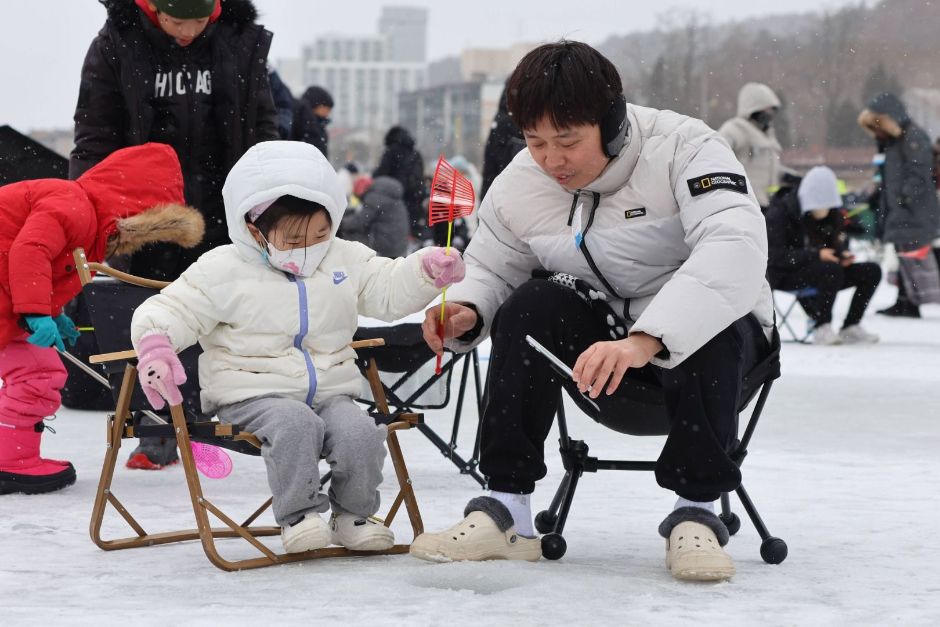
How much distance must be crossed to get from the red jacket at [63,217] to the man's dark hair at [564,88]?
62.8 inches

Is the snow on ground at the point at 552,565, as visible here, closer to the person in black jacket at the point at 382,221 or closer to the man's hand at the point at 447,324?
the man's hand at the point at 447,324

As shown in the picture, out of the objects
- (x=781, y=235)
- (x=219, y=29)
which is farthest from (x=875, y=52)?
(x=219, y=29)

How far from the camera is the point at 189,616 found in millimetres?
2367

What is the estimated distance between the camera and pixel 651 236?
281 cm

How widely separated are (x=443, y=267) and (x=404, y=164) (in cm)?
1038

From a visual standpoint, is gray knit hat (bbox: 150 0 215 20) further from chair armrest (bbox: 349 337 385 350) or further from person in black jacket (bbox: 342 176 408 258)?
person in black jacket (bbox: 342 176 408 258)

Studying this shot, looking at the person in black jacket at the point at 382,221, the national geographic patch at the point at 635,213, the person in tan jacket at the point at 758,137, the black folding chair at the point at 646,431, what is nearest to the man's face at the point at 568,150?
the national geographic patch at the point at 635,213

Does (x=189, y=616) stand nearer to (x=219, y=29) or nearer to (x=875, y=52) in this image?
(x=219, y=29)

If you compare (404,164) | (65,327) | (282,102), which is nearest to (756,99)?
(282,102)

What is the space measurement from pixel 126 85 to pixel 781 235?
5356 millimetres

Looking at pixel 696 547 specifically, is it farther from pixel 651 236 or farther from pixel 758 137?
pixel 758 137

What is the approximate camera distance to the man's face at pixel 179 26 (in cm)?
409

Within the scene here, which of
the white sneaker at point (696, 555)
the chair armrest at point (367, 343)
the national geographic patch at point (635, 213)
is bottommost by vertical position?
the white sneaker at point (696, 555)

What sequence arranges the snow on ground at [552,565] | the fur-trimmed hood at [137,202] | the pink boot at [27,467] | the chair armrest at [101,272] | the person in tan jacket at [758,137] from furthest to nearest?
the person in tan jacket at [758,137]
the fur-trimmed hood at [137,202]
the pink boot at [27,467]
the chair armrest at [101,272]
the snow on ground at [552,565]
